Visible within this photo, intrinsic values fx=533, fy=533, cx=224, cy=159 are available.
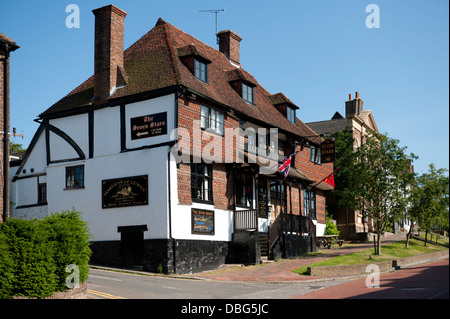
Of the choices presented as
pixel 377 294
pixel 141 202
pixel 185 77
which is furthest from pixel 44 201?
pixel 377 294

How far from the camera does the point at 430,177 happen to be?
35344 millimetres

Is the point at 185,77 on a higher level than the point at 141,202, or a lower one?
higher

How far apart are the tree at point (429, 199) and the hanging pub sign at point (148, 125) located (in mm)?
17158

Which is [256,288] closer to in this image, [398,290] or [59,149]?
[398,290]

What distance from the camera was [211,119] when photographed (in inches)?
1029

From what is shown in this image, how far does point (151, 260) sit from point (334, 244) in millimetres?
20149

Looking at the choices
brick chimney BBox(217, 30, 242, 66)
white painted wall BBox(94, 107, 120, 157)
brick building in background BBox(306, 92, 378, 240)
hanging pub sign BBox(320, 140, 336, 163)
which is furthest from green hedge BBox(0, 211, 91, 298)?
brick building in background BBox(306, 92, 378, 240)

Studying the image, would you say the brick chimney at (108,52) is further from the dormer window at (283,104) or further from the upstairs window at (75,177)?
the dormer window at (283,104)

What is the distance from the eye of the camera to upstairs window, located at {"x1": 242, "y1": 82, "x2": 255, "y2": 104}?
102 feet

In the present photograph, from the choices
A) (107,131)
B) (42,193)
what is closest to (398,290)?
(107,131)

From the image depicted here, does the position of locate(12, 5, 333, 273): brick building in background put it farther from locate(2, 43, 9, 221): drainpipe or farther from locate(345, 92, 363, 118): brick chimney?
locate(345, 92, 363, 118): brick chimney

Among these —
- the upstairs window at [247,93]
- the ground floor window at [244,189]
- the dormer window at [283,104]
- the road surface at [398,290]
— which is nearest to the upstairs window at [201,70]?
the upstairs window at [247,93]

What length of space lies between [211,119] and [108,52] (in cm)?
597
